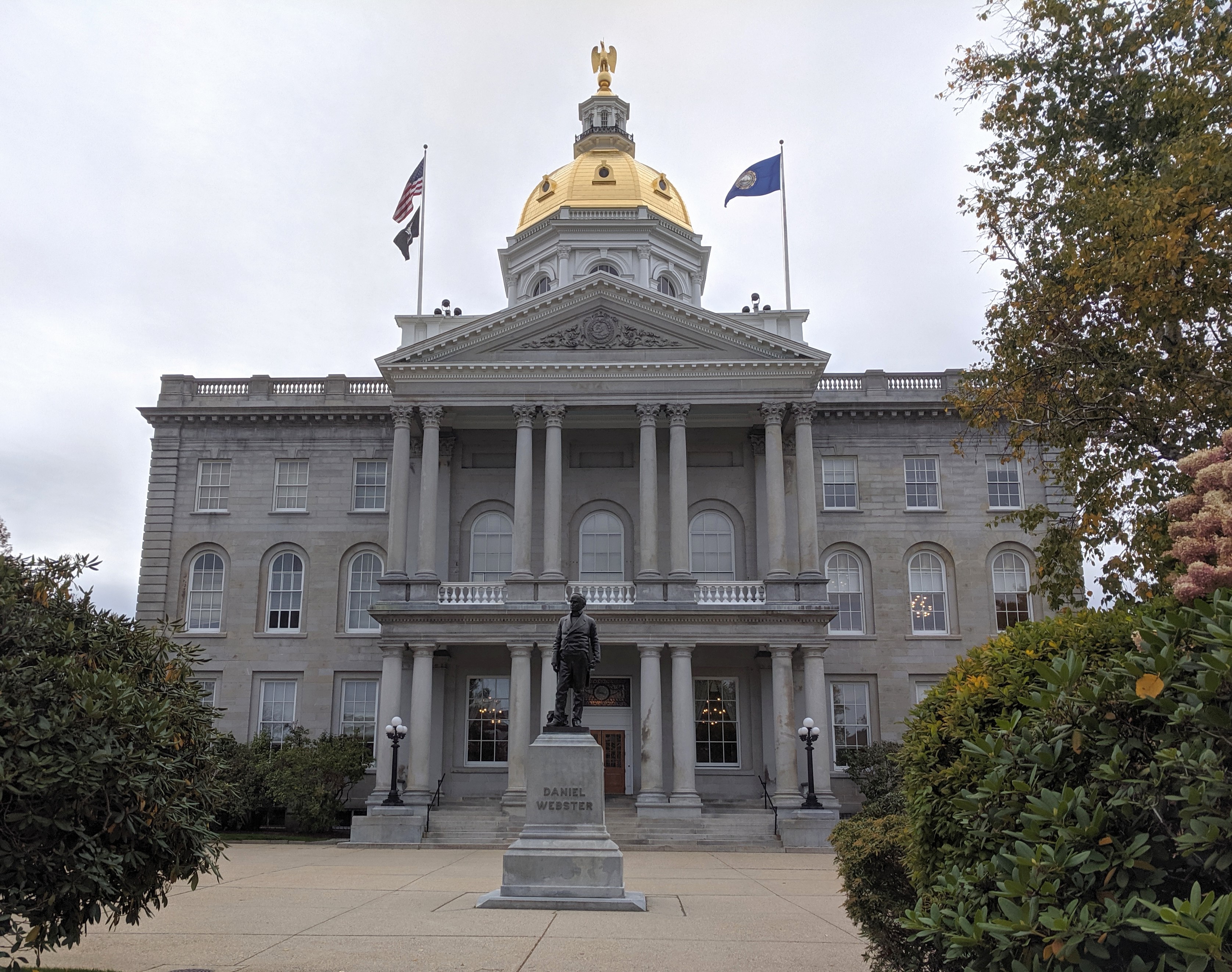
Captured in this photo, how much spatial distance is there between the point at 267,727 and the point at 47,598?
104 feet

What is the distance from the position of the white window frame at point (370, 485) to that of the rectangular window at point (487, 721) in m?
8.06

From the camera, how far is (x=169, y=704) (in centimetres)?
837

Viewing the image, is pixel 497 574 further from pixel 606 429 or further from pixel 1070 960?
pixel 1070 960

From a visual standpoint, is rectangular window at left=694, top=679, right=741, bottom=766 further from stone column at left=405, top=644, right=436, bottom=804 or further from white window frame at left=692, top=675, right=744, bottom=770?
stone column at left=405, top=644, right=436, bottom=804

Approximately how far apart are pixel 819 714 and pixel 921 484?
38.2ft

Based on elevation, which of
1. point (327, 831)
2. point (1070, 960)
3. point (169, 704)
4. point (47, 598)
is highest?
point (47, 598)

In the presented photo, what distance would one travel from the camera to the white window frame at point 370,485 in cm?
4031

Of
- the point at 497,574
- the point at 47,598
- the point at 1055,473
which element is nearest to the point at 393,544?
the point at 497,574

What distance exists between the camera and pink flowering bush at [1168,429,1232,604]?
5.11 m

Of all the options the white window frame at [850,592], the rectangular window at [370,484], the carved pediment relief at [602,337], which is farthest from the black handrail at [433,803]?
the carved pediment relief at [602,337]

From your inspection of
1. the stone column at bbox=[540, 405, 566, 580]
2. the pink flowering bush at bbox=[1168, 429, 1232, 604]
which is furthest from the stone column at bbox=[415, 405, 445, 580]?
the pink flowering bush at bbox=[1168, 429, 1232, 604]

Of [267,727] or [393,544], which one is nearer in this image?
[393,544]

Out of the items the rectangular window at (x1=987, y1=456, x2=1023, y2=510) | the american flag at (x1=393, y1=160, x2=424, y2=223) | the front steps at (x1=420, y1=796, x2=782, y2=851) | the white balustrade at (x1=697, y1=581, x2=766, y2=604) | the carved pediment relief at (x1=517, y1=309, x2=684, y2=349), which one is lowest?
the front steps at (x1=420, y1=796, x2=782, y2=851)

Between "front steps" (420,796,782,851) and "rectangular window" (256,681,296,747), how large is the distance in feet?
30.5
